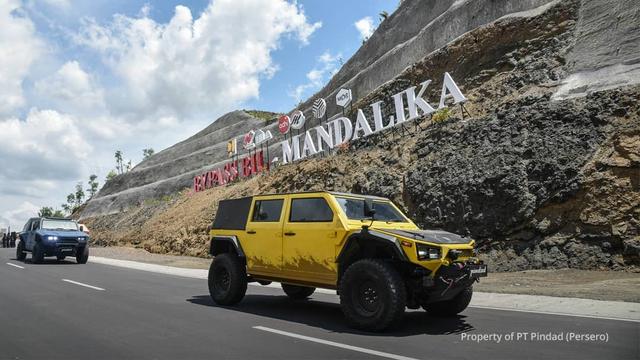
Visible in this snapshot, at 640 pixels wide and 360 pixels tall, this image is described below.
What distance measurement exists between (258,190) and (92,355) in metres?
26.1

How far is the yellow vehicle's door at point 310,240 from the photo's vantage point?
7.42 m

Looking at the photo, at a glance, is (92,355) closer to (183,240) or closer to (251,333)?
(251,333)

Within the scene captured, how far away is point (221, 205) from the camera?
995cm

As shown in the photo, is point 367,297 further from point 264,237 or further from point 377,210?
point 264,237

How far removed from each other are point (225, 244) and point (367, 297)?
3862 mm

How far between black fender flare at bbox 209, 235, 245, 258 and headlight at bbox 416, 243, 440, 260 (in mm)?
3742

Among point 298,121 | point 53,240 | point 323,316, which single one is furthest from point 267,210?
point 298,121

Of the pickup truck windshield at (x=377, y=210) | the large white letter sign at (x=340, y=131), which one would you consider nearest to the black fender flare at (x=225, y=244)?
the pickup truck windshield at (x=377, y=210)

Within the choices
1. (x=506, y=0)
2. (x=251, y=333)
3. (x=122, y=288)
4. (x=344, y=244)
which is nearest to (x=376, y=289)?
(x=344, y=244)

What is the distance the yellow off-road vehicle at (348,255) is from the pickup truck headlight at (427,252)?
0.01 m

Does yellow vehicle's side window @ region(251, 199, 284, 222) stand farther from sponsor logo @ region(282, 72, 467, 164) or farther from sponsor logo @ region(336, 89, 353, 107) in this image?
sponsor logo @ region(336, 89, 353, 107)

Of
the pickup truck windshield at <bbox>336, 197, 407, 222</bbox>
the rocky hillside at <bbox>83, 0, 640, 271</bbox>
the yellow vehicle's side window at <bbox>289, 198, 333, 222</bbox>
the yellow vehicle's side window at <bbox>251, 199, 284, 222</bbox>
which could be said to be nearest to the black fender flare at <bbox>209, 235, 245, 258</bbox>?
the yellow vehicle's side window at <bbox>251, 199, 284, 222</bbox>

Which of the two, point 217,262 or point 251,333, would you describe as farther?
point 217,262

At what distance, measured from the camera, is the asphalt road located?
5.48 meters
